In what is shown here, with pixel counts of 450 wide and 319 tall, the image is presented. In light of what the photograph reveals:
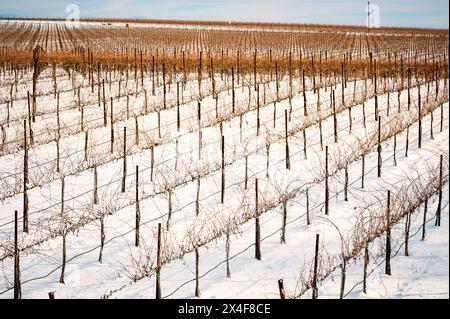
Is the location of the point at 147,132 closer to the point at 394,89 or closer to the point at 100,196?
the point at 100,196

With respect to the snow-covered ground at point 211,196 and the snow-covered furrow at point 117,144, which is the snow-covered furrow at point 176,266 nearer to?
the snow-covered ground at point 211,196

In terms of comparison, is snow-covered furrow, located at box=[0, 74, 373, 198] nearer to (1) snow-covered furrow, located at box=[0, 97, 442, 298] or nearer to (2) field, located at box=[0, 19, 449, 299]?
(2) field, located at box=[0, 19, 449, 299]

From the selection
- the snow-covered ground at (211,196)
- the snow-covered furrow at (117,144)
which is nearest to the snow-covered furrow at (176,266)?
the snow-covered ground at (211,196)

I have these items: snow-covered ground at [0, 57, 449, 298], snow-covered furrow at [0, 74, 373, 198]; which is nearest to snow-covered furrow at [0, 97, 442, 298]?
snow-covered ground at [0, 57, 449, 298]

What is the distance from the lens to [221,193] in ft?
36.9

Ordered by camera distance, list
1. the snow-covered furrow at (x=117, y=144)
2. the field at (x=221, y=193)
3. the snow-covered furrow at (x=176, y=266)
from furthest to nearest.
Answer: the snow-covered furrow at (x=117, y=144)
the field at (x=221, y=193)
the snow-covered furrow at (x=176, y=266)

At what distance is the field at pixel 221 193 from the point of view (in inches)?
318

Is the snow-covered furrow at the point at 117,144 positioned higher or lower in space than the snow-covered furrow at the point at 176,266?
higher

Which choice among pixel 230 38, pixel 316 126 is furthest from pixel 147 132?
pixel 230 38

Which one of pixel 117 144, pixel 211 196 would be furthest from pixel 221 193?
pixel 117 144

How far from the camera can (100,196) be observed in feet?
37.2

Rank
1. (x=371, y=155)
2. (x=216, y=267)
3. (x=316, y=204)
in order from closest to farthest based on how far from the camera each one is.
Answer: (x=216, y=267), (x=316, y=204), (x=371, y=155)

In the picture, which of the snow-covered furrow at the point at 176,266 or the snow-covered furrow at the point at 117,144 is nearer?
the snow-covered furrow at the point at 176,266
